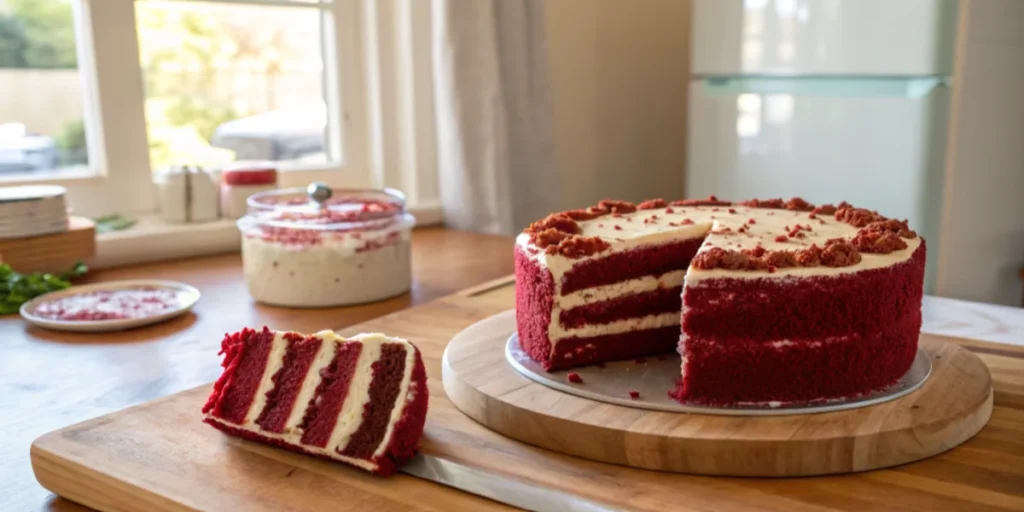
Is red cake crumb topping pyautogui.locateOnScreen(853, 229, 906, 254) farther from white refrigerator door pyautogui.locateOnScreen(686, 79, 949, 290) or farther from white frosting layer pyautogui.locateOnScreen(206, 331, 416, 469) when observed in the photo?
white refrigerator door pyautogui.locateOnScreen(686, 79, 949, 290)

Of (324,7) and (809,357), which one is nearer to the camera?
(809,357)

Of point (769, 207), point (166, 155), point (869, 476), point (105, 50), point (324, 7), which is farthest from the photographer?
point (324, 7)

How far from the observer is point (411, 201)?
332 cm

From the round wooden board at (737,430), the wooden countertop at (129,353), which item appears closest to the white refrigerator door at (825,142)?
the wooden countertop at (129,353)

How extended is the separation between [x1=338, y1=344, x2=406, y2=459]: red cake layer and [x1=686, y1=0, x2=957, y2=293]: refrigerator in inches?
87.3

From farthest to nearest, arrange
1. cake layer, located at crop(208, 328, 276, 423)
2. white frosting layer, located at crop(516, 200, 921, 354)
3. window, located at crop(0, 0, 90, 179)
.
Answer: window, located at crop(0, 0, 90, 179) → white frosting layer, located at crop(516, 200, 921, 354) → cake layer, located at crop(208, 328, 276, 423)

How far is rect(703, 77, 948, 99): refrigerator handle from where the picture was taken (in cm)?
286

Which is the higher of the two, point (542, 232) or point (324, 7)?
point (324, 7)

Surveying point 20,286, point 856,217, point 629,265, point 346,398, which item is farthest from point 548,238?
point 20,286

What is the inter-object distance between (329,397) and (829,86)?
2357mm

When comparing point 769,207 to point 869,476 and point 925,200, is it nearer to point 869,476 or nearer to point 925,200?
point 869,476

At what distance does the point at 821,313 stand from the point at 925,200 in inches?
69.3

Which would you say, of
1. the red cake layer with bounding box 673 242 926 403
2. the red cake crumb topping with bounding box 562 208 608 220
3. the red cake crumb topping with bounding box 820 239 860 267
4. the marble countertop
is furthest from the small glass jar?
the marble countertop

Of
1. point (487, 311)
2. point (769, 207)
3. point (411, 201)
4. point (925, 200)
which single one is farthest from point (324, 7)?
point (925, 200)
